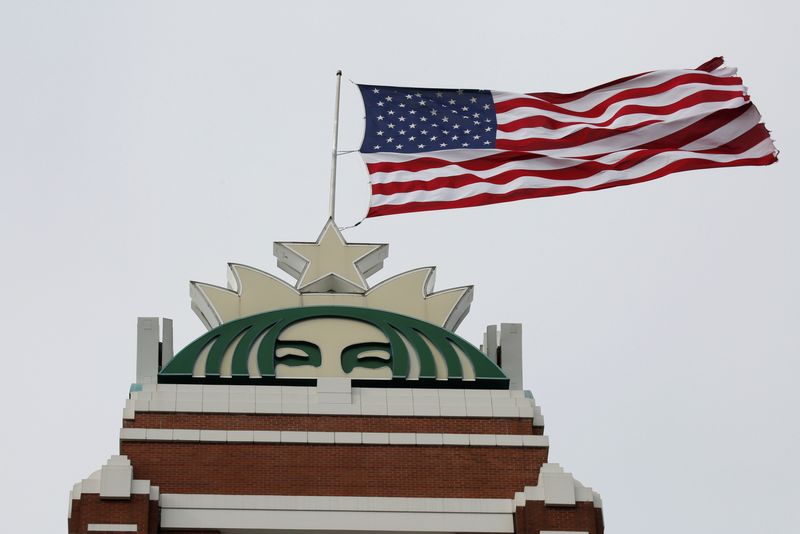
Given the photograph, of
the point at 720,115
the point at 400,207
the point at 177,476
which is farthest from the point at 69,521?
the point at 720,115

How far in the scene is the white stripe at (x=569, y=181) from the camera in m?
54.0

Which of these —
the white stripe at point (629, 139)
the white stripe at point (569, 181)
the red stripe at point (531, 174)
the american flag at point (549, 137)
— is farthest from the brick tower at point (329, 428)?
the white stripe at point (629, 139)

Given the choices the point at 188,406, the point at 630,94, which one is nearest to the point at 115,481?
the point at 188,406

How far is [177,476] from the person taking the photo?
1900 inches

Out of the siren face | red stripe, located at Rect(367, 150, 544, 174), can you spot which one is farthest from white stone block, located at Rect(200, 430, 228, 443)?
red stripe, located at Rect(367, 150, 544, 174)

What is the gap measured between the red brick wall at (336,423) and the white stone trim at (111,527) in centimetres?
270

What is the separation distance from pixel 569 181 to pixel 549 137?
1.40m

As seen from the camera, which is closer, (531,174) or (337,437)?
(337,437)

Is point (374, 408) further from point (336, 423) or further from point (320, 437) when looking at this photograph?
point (320, 437)

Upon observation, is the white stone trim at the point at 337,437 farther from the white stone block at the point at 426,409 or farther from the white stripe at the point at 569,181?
the white stripe at the point at 569,181

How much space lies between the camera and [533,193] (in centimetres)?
5425

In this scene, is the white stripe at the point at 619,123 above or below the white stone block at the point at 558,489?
above

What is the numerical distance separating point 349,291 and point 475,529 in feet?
24.7

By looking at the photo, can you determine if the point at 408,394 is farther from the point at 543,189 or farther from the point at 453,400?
the point at 543,189
